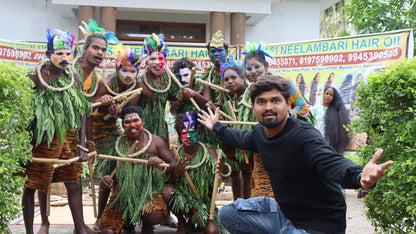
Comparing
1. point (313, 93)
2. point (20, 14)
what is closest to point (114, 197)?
point (313, 93)

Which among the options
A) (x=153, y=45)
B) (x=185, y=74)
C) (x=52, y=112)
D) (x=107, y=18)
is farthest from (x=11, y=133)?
(x=107, y=18)

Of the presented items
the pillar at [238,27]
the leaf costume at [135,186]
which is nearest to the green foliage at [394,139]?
the leaf costume at [135,186]

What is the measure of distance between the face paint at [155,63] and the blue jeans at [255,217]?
2.43m

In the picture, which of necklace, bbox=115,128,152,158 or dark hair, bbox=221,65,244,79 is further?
dark hair, bbox=221,65,244,79

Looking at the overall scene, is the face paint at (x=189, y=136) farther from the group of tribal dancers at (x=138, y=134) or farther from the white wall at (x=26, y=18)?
the white wall at (x=26, y=18)

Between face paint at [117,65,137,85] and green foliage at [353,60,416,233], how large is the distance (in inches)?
92.6

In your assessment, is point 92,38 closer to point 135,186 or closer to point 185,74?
point 185,74

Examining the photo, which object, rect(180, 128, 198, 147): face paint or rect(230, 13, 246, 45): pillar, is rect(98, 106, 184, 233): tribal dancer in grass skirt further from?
rect(230, 13, 246, 45): pillar

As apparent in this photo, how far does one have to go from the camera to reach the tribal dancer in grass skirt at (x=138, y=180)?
→ 441cm

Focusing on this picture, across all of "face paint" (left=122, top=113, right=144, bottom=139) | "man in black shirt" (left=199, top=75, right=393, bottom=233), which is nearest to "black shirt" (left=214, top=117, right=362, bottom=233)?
"man in black shirt" (left=199, top=75, right=393, bottom=233)

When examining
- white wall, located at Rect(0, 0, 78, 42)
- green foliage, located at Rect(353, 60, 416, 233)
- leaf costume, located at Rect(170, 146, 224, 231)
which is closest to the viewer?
green foliage, located at Rect(353, 60, 416, 233)

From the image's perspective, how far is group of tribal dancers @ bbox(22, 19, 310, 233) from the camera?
4.19m

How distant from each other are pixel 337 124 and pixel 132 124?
13.0 ft

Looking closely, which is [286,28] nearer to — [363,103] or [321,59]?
[321,59]
